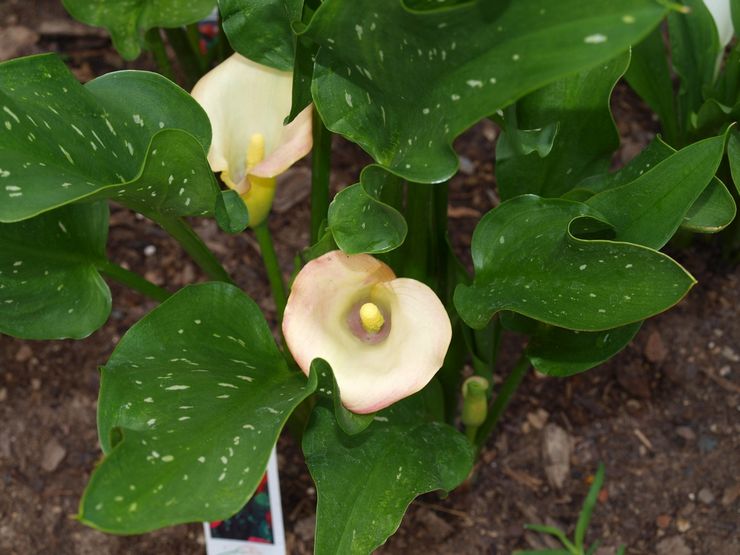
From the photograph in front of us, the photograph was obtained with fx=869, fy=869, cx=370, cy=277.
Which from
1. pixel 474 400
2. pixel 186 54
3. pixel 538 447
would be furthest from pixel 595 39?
pixel 186 54

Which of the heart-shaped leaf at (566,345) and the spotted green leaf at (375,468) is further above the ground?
the heart-shaped leaf at (566,345)

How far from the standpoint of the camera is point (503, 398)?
101 centimetres

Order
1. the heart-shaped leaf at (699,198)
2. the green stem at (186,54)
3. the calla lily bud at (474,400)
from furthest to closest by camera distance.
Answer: the green stem at (186,54)
the calla lily bud at (474,400)
the heart-shaped leaf at (699,198)

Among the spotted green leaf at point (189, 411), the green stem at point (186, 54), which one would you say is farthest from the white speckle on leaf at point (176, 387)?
the green stem at point (186, 54)

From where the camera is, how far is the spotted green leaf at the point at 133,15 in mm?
981

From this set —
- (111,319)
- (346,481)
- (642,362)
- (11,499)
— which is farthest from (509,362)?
(11,499)

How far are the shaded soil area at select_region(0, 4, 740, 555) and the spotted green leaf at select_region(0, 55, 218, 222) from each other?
0.51 m

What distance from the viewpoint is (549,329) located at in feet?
2.81

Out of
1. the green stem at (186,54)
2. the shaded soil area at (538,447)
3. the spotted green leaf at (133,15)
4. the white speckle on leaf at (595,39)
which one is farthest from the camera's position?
the green stem at (186,54)

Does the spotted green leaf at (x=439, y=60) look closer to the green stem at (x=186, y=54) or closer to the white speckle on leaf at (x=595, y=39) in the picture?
the white speckle on leaf at (x=595, y=39)

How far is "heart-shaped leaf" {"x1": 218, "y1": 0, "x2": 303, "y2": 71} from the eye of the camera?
0.83 m

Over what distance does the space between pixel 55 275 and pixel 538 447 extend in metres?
0.66

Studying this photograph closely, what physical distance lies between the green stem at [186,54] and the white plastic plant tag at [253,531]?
0.63 meters

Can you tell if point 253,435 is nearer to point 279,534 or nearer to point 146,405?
point 146,405
